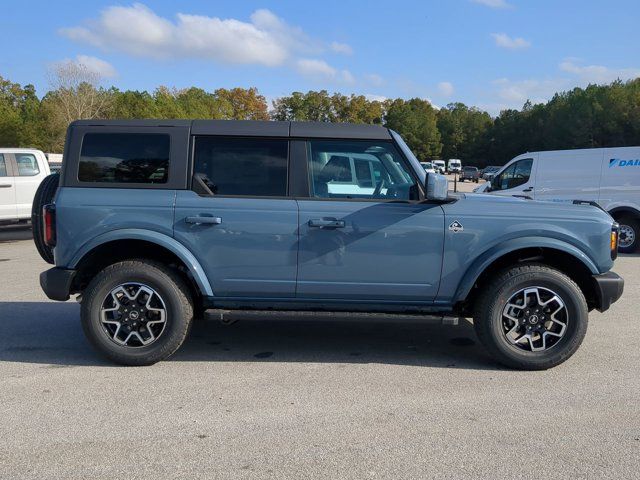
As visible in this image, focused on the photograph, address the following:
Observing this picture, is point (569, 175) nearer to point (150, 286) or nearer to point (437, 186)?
point (437, 186)

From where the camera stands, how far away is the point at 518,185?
12.6 metres

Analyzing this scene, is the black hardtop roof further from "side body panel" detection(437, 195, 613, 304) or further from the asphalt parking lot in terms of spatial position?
the asphalt parking lot

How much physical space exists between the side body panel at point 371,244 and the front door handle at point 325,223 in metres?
0.02

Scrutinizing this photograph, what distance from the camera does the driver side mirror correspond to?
4.33 m

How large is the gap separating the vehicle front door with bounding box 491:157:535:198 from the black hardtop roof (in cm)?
838

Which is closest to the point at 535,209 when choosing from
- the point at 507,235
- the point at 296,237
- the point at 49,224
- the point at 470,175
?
the point at 507,235

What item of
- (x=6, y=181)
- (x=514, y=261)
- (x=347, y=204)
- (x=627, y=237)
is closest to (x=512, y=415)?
(x=514, y=261)

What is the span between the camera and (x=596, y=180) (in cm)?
1185

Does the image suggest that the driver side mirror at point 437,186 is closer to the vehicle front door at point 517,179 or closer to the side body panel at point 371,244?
the side body panel at point 371,244

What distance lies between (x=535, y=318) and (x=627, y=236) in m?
8.55

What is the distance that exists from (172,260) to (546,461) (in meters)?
3.21

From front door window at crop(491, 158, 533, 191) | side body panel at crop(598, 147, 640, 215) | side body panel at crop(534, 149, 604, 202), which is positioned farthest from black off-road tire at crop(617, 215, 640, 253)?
front door window at crop(491, 158, 533, 191)

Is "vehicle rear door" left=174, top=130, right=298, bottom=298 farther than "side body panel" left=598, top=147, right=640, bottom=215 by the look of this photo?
No

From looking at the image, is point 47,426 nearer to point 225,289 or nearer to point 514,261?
point 225,289
